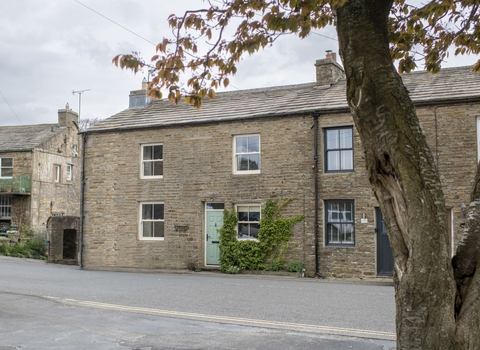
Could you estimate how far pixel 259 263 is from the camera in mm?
19953

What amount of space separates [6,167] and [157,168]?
1919cm

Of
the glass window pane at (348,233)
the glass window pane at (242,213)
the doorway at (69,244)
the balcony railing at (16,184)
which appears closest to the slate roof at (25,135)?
the balcony railing at (16,184)

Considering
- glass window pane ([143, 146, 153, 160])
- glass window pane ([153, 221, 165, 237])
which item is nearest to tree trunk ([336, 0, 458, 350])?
glass window pane ([153, 221, 165, 237])

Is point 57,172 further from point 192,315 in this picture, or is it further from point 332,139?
point 192,315

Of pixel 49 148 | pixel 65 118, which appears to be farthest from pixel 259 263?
pixel 65 118

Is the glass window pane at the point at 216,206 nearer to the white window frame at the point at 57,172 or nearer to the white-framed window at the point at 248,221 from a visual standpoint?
the white-framed window at the point at 248,221

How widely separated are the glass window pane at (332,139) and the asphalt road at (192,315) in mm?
5379

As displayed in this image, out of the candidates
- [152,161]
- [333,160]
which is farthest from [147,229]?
[333,160]

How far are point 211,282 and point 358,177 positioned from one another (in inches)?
249

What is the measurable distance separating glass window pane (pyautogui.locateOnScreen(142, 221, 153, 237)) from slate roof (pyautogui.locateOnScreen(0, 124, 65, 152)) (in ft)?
58.5

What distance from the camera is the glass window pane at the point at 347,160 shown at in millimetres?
19234

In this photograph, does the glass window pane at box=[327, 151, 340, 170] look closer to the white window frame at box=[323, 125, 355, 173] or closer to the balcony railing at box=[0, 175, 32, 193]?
the white window frame at box=[323, 125, 355, 173]

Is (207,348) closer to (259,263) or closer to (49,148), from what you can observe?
(259,263)

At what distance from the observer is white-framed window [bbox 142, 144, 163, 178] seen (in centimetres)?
2241
